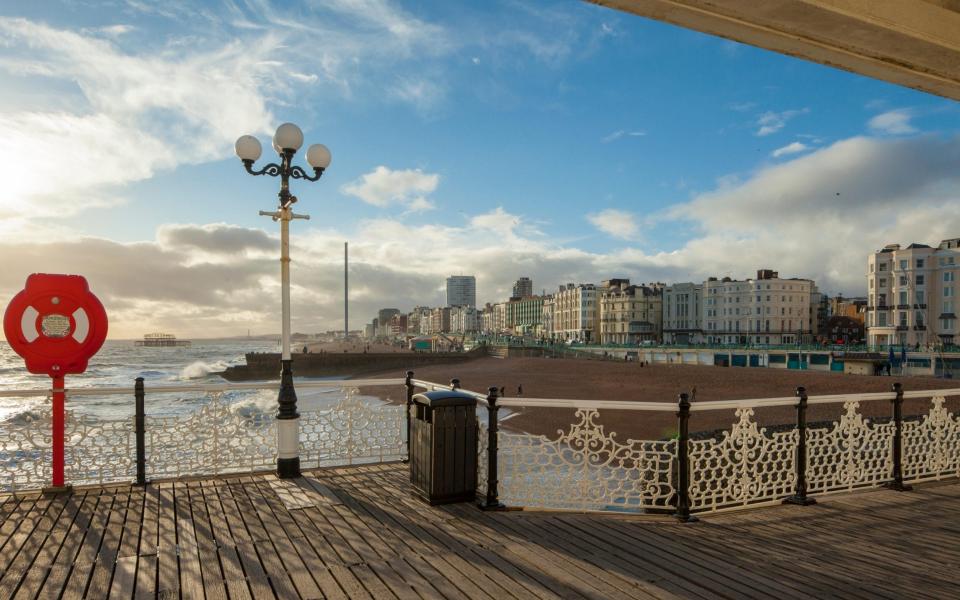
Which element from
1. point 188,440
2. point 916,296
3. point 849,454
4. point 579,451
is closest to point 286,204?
point 188,440

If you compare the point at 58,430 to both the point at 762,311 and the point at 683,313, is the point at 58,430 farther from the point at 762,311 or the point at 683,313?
the point at 683,313

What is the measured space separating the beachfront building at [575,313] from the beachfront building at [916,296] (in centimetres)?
5832

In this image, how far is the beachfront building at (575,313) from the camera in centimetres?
12662

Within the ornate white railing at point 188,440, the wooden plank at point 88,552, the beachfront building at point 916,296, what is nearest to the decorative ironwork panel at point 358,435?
the ornate white railing at point 188,440

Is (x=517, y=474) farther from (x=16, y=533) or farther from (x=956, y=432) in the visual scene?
(x=956, y=432)

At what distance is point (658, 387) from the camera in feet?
146

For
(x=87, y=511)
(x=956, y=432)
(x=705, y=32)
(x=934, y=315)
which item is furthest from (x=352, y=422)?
(x=934, y=315)

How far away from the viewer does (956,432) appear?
8.12m

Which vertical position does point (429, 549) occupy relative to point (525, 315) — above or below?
below

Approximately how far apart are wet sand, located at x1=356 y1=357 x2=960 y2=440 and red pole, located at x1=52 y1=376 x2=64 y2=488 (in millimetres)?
18961

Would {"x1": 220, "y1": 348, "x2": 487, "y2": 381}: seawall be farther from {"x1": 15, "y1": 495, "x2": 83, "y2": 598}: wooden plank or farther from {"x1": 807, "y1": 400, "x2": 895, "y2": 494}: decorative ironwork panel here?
{"x1": 807, "y1": 400, "x2": 895, "y2": 494}: decorative ironwork panel

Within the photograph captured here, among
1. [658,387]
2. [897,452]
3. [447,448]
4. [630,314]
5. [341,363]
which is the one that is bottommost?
[341,363]

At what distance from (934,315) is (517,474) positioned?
8600 cm

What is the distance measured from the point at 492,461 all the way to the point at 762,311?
356 ft
